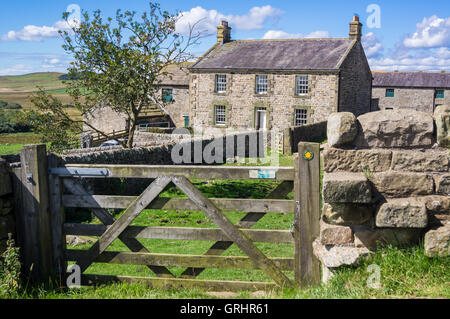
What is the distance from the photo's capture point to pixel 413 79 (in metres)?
56.1

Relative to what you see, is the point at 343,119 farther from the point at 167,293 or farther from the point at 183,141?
the point at 183,141

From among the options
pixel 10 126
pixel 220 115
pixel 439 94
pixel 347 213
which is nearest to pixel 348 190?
pixel 347 213

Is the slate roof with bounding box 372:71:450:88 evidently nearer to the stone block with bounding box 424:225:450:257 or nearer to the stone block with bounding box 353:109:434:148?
the stone block with bounding box 353:109:434:148

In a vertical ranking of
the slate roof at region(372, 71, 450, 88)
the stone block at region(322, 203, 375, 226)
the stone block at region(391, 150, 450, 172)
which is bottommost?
the stone block at region(322, 203, 375, 226)

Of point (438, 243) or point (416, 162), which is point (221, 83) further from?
point (438, 243)

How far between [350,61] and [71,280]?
3104cm

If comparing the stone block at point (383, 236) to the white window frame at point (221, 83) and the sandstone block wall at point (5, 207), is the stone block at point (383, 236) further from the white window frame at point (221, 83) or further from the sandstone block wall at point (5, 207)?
the white window frame at point (221, 83)

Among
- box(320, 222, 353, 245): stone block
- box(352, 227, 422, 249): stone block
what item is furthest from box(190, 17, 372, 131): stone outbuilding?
box(320, 222, 353, 245): stone block

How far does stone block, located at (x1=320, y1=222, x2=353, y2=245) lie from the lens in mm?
4152

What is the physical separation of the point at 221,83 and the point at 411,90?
32.8 m

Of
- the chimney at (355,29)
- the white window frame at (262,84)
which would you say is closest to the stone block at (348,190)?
the white window frame at (262,84)

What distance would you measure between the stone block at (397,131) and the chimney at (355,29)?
31802mm

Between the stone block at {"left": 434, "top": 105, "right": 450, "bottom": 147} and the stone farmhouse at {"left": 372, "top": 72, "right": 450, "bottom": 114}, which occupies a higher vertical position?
the stone farmhouse at {"left": 372, "top": 72, "right": 450, "bottom": 114}

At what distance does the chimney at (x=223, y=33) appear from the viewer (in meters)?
36.9
